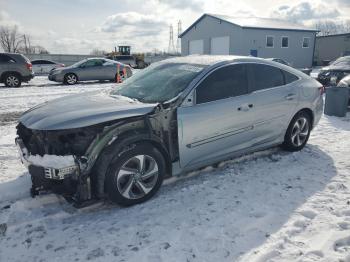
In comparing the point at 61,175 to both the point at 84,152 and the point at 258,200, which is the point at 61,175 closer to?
the point at 84,152

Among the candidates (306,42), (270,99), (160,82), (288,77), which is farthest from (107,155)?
(306,42)

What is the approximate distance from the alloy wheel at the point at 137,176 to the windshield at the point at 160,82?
80 centimetres

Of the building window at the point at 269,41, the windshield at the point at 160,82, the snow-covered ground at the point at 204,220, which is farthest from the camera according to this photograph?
Answer: the building window at the point at 269,41

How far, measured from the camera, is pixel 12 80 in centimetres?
1522

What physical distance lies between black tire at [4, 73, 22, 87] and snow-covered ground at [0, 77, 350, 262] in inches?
464

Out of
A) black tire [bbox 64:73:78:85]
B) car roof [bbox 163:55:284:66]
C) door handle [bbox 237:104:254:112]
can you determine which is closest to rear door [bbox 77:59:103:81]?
black tire [bbox 64:73:78:85]

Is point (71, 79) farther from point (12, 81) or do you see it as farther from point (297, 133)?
point (297, 133)

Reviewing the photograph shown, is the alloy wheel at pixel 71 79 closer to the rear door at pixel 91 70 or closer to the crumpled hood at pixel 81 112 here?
the rear door at pixel 91 70

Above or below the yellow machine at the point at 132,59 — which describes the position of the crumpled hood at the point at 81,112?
below

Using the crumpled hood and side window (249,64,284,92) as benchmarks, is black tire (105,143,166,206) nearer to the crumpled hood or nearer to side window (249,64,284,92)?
the crumpled hood

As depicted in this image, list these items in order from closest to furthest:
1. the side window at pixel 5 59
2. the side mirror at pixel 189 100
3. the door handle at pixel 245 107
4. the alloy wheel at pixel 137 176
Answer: the alloy wheel at pixel 137 176, the side mirror at pixel 189 100, the door handle at pixel 245 107, the side window at pixel 5 59

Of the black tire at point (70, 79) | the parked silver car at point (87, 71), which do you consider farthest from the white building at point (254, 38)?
the black tire at point (70, 79)

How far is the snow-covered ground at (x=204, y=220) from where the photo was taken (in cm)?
296

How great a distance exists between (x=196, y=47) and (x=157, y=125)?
113 feet
